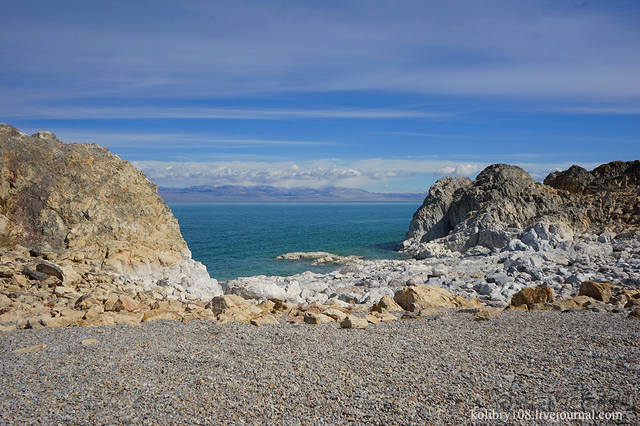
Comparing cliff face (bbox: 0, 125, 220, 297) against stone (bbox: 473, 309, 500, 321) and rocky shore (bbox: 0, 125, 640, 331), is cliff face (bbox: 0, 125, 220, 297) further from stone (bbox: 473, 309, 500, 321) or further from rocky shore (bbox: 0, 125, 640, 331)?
stone (bbox: 473, 309, 500, 321)

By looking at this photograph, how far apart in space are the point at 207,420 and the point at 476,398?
159 inches

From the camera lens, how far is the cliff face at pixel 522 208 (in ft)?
118

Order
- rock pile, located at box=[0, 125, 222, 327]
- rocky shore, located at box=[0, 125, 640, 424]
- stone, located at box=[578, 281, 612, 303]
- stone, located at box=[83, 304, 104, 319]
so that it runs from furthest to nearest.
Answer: stone, located at box=[578, 281, 612, 303] → rock pile, located at box=[0, 125, 222, 327] → stone, located at box=[83, 304, 104, 319] → rocky shore, located at box=[0, 125, 640, 424]

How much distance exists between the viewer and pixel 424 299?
1392 centimetres

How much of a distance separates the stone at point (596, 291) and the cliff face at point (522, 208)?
718 inches

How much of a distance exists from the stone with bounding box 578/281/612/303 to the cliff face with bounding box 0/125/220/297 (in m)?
13.7

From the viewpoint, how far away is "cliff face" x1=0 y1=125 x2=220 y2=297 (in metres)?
16.1

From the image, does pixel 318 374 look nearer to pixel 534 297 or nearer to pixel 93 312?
pixel 93 312

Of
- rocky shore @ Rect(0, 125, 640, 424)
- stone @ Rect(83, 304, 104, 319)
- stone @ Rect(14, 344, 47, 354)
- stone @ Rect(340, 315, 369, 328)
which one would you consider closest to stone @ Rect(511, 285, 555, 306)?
rocky shore @ Rect(0, 125, 640, 424)

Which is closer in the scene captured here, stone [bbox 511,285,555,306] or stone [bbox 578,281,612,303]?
stone [bbox 511,285,555,306]

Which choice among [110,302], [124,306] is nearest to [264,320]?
[124,306]

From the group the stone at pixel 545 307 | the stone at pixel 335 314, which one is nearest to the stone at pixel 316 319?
the stone at pixel 335 314

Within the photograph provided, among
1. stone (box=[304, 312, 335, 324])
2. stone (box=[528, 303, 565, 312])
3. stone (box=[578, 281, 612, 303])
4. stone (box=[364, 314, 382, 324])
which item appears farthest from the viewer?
stone (box=[578, 281, 612, 303])

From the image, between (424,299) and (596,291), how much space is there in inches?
236
